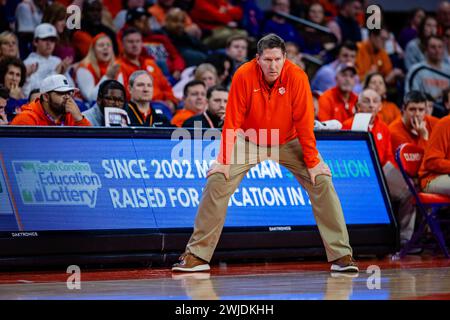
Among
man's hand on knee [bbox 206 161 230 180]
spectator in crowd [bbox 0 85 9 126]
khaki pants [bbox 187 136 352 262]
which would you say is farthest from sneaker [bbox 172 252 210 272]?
spectator in crowd [bbox 0 85 9 126]

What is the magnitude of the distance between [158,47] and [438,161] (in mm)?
5400

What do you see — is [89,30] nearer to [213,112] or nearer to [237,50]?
[237,50]

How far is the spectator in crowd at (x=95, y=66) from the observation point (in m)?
12.6

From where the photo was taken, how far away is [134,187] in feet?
31.7

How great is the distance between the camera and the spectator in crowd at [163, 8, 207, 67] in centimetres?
1515

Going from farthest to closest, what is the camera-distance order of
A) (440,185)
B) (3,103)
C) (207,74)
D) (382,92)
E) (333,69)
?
(333,69)
(382,92)
(207,74)
(440,185)
(3,103)

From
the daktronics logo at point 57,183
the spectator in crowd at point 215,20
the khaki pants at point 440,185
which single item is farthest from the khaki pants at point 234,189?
the spectator in crowd at point 215,20

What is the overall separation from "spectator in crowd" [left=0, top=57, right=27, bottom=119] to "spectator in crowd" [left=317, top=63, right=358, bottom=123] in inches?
158

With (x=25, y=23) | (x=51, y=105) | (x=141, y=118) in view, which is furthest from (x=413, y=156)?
(x=25, y=23)

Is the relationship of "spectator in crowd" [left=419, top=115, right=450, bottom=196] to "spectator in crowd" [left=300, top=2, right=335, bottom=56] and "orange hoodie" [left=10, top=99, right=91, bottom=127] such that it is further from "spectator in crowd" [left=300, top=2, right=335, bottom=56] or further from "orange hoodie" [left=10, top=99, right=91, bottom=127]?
"spectator in crowd" [left=300, top=2, right=335, bottom=56]

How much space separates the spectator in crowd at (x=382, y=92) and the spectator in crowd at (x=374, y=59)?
132cm

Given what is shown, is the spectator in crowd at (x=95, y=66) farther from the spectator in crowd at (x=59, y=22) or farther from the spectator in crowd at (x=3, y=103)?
the spectator in crowd at (x=3, y=103)

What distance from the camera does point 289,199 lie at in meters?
10.3
